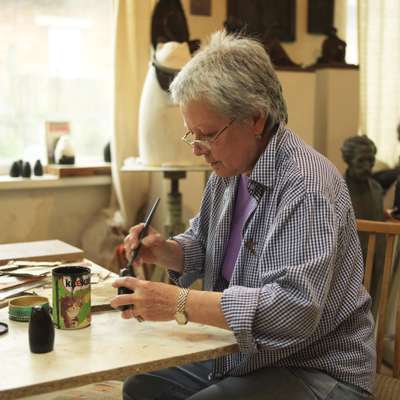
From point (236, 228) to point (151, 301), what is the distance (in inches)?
13.6

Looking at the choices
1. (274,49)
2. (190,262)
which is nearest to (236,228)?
(190,262)

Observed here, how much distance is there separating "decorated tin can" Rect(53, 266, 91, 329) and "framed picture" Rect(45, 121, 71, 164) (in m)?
2.09

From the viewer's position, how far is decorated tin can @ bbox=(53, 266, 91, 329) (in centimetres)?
117

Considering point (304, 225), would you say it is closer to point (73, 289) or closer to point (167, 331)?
point (167, 331)

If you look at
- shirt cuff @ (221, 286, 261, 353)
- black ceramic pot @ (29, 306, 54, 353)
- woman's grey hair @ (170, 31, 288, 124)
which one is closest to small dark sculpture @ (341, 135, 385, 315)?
woman's grey hair @ (170, 31, 288, 124)

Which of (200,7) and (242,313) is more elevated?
(200,7)

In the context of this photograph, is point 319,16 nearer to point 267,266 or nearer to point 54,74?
point 54,74

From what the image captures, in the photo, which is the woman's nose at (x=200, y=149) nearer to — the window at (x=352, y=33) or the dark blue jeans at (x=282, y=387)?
the dark blue jeans at (x=282, y=387)

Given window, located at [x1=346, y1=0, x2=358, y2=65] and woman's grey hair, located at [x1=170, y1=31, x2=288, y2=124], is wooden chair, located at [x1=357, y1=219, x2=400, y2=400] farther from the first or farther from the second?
window, located at [x1=346, y1=0, x2=358, y2=65]

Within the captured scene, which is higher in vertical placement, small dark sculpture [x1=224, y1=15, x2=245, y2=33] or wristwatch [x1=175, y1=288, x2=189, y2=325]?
small dark sculpture [x1=224, y1=15, x2=245, y2=33]

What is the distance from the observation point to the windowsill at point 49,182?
3.00m

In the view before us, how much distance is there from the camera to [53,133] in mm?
3186

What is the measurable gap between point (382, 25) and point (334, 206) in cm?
297

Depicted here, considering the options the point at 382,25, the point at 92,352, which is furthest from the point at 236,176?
the point at 382,25
